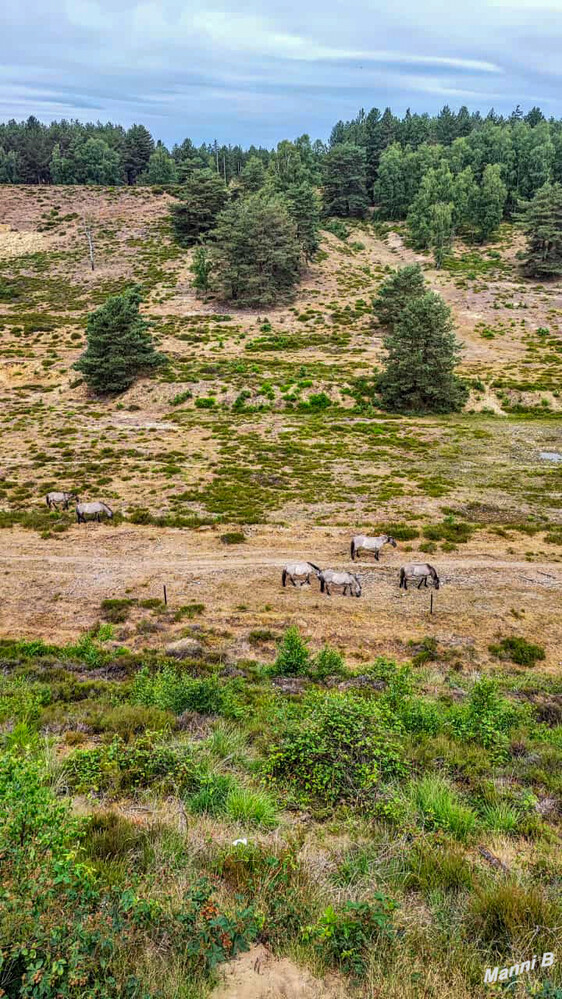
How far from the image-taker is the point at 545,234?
250 feet

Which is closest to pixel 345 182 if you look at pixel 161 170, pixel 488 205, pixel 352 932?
pixel 488 205

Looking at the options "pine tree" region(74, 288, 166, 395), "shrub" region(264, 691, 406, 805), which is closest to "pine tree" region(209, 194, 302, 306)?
"pine tree" region(74, 288, 166, 395)

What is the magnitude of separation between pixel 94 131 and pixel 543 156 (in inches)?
5076

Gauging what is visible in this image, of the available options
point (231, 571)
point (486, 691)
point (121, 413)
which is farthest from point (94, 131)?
point (486, 691)

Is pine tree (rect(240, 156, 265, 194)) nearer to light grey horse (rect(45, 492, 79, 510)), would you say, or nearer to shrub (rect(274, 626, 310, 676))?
light grey horse (rect(45, 492, 79, 510))

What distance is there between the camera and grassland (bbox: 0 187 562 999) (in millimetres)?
4699

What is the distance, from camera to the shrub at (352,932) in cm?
443

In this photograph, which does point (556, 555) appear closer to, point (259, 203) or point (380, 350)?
point (380, 350)

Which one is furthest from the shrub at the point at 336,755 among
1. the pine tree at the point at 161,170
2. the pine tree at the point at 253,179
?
the pine tree at the point at 161,170

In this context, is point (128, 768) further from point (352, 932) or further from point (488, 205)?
point (488, 205)

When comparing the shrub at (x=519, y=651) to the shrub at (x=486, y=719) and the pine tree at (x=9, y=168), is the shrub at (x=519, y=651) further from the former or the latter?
the pine tree at (x=9, y=168)

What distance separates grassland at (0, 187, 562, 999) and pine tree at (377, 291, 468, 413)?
7.65ft

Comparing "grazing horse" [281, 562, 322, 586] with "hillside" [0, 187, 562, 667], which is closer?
"hillside" [0, 187, 562, 667]

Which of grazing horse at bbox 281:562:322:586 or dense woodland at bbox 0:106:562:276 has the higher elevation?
dense woodland at bbox 0:106:562:276
